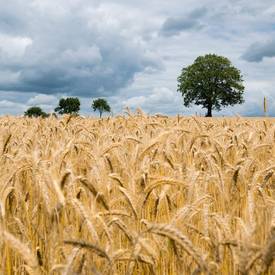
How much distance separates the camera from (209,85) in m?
64.8

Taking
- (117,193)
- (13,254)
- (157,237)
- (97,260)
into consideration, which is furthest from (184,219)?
(117,193)

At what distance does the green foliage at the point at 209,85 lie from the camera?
63969 millimetres

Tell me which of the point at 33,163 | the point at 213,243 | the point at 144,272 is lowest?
the point at 144,272

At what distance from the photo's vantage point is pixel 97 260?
208 cm

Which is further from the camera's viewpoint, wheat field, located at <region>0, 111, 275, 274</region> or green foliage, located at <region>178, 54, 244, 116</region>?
green foliage, located at <region>178, 54, 244, 116</region>

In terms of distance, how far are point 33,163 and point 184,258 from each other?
1.18m

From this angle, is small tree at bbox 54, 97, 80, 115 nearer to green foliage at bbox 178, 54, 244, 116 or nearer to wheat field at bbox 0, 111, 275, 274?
green foliage at bbox 178, 54, 244, 116

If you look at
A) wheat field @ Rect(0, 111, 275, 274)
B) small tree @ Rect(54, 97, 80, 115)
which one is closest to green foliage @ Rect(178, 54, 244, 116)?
small tree @ Rect(54, 97, 80, 115)

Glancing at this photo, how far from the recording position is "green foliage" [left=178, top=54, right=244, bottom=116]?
63969 mm

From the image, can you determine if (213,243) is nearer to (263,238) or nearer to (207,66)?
(263,238)

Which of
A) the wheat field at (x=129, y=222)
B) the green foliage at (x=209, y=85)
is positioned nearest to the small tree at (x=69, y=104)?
the green foliage at (x=209, y=85)

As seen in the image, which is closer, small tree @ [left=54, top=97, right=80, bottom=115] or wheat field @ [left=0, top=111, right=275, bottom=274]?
wheat field @ [left=0, top=111, right=275, bottom=274]

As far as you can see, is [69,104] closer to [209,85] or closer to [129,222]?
[209,85]

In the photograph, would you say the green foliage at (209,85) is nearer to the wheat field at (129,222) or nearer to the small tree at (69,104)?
the small tree at (69,104)
